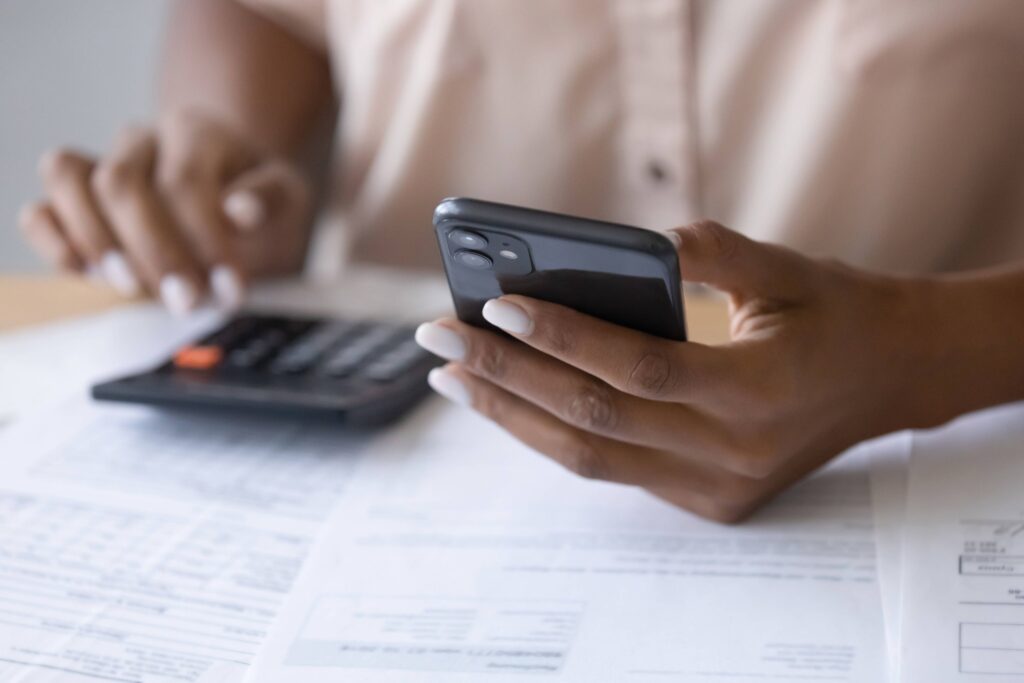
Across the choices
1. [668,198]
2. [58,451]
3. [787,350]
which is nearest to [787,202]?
[668,198]

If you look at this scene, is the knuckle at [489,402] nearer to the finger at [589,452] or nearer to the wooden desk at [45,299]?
the finger at [589,452]

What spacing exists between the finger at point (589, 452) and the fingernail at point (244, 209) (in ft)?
1.01

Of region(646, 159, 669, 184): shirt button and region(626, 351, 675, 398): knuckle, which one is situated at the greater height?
region(626, 351, 675, 398): knuckle

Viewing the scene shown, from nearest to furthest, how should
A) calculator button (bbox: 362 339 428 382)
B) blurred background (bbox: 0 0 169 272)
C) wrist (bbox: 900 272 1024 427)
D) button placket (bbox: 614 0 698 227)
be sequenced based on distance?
wrist (bbox: 900 272 1024 427), calculator button (bbox: 362 339 428 382), button placket (bbox: 614 0 698 227), blurred background (bbox: 0 0 169 272)

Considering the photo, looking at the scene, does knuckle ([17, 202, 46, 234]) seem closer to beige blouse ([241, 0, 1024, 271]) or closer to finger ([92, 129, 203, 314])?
finger ([92, 129, 203, 314])

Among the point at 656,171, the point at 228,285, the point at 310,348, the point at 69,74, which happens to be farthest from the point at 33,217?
the point at 69,74

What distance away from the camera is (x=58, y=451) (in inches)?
19.7

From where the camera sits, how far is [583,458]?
0.40m

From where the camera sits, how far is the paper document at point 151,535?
359 mm

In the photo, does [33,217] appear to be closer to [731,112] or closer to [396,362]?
[396,362]

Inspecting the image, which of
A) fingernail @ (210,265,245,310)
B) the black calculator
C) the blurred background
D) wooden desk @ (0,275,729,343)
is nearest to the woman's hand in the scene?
the black calculator

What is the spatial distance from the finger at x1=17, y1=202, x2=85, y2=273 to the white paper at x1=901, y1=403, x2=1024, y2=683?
51 cm

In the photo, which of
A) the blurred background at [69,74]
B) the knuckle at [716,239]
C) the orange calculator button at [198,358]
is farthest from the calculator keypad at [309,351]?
the blurred background at [69,74]

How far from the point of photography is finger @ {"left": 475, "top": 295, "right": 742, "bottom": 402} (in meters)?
0.35
